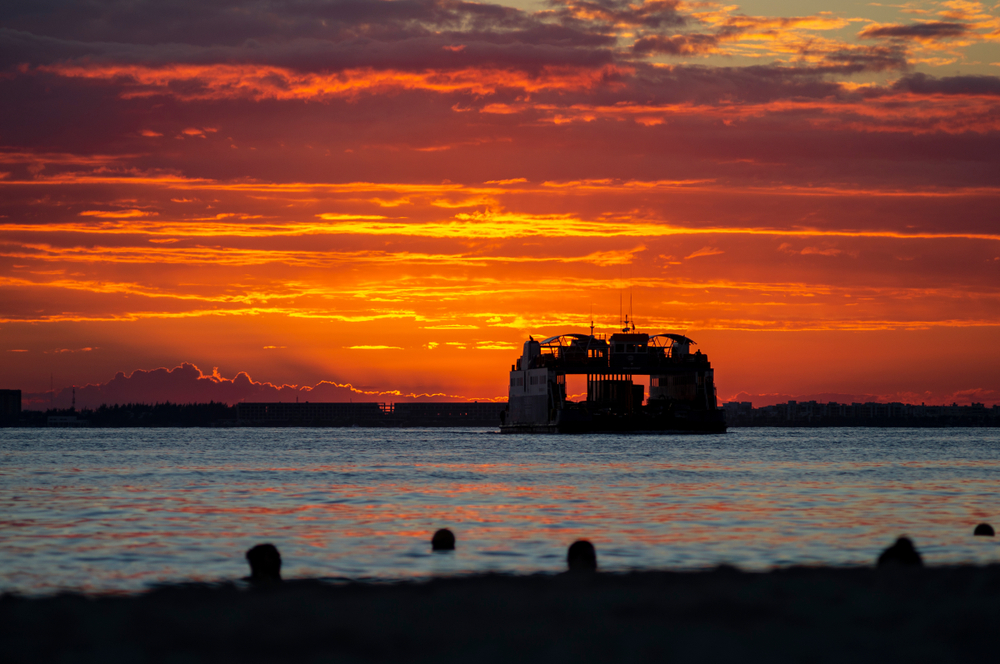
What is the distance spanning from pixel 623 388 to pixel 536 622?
148654 millimetres

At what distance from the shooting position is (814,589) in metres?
16.2

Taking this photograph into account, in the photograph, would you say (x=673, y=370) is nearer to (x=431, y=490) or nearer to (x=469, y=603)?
(x=431, y=490)

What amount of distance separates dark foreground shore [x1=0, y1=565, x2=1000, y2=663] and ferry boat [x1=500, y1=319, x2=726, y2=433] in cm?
13199

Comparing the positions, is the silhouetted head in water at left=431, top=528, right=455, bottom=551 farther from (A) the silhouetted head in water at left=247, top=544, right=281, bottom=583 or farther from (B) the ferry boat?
(B) the ferry boat

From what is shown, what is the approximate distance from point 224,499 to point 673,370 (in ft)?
360

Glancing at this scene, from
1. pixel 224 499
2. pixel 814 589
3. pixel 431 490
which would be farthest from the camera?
pixel 431 490

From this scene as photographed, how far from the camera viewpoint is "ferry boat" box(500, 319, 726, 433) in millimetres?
149375

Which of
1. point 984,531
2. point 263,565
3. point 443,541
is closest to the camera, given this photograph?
point 263,565

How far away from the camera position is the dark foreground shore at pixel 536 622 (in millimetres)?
11945

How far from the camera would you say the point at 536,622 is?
13.7m

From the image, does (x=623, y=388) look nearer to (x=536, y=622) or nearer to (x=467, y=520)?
(x=467, y=520)

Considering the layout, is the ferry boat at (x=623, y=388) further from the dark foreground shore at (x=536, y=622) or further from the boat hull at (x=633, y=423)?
the dark foreground shore at (x=536, y=622)

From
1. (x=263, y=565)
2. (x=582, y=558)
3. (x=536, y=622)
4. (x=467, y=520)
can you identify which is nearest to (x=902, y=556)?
(x=582, y=558)

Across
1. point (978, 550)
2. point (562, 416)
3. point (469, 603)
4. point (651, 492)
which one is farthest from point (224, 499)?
point (562, 416)
